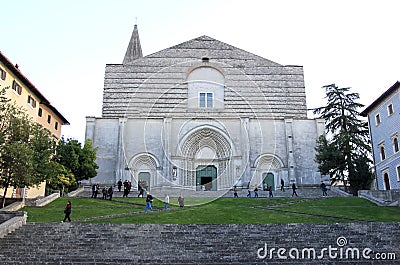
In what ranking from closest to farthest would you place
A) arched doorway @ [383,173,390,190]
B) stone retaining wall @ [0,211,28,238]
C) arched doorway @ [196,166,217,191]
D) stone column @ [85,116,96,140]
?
stone retaining wall @ [0,211,28,238] < arched doorway @ [383,173,390,190] < stone column @ [85,116,96,140] < arched doorway @ [196,166,217,191]

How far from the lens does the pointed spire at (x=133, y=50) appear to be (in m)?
50.4

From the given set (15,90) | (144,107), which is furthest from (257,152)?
(15,90)

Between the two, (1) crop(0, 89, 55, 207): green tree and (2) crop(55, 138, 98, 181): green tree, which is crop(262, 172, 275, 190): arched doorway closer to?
(2) crop(55, 138, 98, 181): green tree

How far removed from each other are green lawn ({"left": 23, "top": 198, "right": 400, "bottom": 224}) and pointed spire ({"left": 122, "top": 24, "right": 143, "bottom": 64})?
27.8 metres

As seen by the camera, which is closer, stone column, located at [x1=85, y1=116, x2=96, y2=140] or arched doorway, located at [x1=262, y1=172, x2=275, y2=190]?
arched doorway, located at [x1=262, y1=172, x2=275, y2=190]

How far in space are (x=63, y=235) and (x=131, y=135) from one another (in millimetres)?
20941

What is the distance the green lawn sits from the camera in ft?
60.5

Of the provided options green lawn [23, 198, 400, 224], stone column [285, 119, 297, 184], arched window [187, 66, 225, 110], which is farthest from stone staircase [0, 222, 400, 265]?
arched window [187, 66, 225, 110]

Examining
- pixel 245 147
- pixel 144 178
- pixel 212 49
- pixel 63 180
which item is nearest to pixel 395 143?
pixel 245 147

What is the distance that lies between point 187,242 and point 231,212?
508cm

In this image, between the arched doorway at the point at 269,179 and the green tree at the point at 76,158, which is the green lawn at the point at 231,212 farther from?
the arched doorway at the point at 269,179

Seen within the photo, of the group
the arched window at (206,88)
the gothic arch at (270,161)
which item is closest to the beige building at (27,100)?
the arched window at (206,88)

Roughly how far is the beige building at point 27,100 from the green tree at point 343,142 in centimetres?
2034

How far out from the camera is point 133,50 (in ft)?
167
